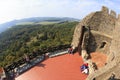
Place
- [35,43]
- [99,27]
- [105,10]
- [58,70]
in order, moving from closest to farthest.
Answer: [58,70] < [105,10] < [99,27] < [35,43]

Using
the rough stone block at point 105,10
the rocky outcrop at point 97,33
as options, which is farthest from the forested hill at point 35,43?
the rough stone block at point 105,10

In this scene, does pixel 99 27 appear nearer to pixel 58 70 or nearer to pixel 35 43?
pixel 58 70

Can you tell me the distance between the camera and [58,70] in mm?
26734

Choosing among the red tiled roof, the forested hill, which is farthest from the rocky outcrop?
the forested hill

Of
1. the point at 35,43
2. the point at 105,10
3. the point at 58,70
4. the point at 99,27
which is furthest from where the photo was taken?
the point at 35,43

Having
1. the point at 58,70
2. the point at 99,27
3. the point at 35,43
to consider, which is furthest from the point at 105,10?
the point at 35,43

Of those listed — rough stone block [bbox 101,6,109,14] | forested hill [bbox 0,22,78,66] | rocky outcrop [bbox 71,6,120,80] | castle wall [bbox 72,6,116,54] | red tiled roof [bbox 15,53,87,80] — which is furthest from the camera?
forested hill [bbox 0,22,78,66]

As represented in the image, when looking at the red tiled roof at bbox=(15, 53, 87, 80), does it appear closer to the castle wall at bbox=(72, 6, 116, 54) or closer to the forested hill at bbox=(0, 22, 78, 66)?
the castle wall at bbox=(72, 6, 116, 54)

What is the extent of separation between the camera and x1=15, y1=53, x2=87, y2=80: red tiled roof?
25.2 meters

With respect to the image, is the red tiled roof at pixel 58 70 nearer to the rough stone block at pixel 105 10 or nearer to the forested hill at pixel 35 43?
the forested hill at pixel 35 43

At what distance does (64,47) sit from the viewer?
33875mm

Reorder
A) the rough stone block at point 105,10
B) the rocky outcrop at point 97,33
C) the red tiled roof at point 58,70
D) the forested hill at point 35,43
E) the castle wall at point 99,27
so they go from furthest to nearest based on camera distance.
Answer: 1. the forested hill at point 35,43
2. the rough stone block at point 105,10
3. the castle wall at point 99,27
4. the rocky outcrop at point 97,33
5. the red tiled roof at point 58,70

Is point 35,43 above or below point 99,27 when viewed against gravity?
below

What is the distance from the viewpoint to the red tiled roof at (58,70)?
25.2 meters
